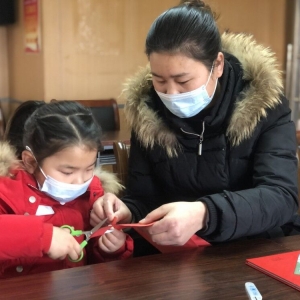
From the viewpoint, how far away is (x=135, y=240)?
1463 millimetres

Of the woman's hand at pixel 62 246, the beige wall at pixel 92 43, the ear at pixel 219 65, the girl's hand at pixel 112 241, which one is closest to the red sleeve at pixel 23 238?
the woman's hand at pixel 62 246

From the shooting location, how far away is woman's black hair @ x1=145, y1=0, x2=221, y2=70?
132 centimetres

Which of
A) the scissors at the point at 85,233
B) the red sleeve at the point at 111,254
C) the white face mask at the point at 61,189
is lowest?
the red sleeve at the point at 111,254

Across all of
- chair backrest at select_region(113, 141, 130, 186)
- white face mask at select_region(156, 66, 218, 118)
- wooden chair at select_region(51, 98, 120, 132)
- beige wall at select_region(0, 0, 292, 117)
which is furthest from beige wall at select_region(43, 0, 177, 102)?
white face mask at select_region(156, 66, 218, 118)

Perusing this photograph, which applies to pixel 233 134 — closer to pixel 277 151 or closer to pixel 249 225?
pixel 277 151

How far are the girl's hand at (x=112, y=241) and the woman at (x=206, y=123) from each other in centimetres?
6

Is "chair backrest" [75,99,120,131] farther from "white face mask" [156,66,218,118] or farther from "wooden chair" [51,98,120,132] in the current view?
"white face mask" [156,66,218,118]

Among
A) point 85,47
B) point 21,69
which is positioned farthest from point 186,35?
point 21,69

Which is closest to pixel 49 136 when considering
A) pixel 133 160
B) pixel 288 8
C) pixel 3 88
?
pixel 133 160

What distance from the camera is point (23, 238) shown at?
1.05 meters

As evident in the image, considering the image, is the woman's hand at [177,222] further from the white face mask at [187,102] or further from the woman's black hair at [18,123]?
the woman's black hair at [18,123]

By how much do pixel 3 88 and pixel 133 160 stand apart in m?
3.45

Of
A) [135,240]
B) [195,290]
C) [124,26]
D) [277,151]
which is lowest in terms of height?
[135,240]

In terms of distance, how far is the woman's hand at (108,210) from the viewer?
126cm
